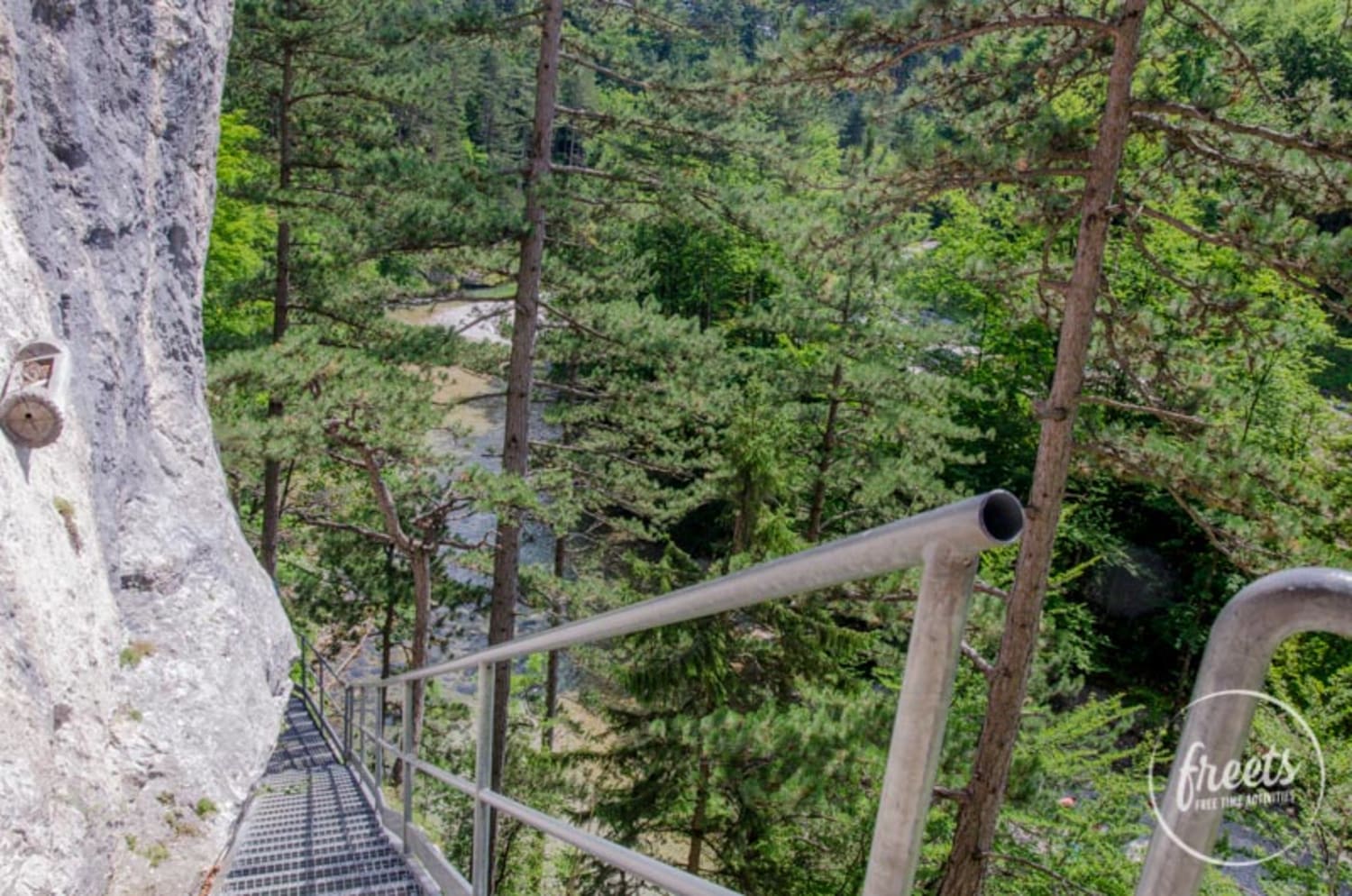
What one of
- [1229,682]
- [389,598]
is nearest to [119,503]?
[1229,682]

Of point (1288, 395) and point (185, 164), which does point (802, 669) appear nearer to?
point (185, 164)

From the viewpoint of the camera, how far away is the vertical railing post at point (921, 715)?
903 millimetres

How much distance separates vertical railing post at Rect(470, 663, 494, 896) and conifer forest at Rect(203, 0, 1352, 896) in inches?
50.5

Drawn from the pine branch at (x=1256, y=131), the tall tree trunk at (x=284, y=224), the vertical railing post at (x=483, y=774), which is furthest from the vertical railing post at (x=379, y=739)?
the tall tree trunk at (x=284, y=224)

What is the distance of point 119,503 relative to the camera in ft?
15.4

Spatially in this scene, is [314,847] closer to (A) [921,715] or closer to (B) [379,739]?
(B) [379,739]

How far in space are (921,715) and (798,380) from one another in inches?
486

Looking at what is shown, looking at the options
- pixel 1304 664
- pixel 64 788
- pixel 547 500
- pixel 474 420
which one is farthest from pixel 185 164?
pixel 474 420

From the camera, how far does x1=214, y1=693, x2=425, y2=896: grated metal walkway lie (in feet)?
14.4

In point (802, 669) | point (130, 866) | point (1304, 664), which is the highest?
point (130, 866)

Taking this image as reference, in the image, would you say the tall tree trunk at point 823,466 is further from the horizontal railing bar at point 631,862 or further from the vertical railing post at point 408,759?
the horizontal railing bar at point 631,862

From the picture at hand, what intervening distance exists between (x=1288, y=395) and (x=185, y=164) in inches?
674

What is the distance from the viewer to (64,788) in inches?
123

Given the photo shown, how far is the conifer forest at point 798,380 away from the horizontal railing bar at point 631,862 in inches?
22.7
